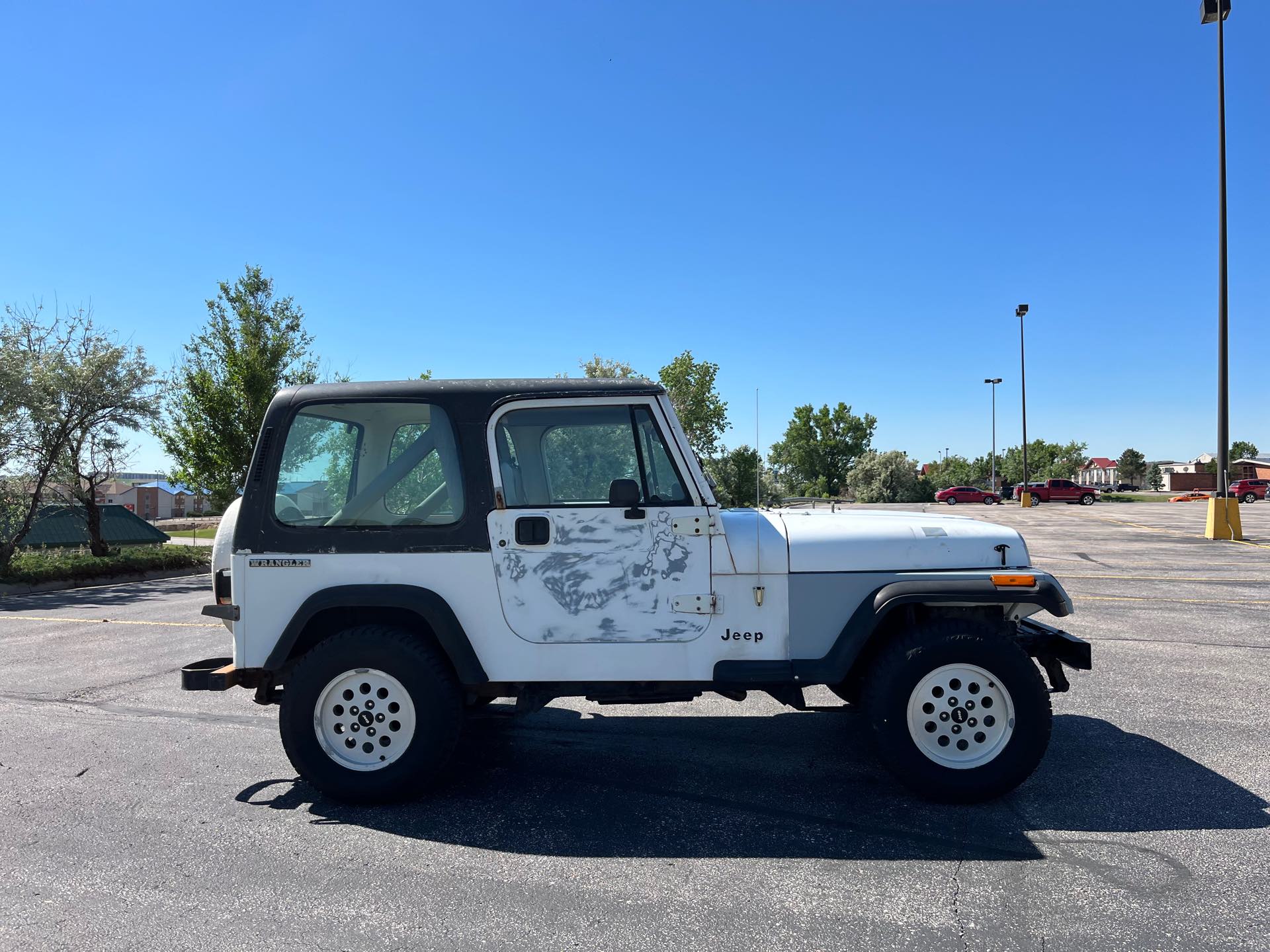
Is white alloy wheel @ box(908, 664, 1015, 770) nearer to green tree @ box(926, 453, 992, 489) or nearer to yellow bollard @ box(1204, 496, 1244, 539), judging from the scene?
yellow bollard @ box(1204, 496, 1244, 539)

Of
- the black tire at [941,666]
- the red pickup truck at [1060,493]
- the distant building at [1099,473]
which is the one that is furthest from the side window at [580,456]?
the distant building at [1099,473]

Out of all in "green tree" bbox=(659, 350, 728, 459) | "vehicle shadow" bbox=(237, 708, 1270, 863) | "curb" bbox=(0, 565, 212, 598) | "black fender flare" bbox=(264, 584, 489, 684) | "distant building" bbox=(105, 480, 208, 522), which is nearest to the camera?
"vehicle shadow" bbox=(237, 708, 1270, 863)

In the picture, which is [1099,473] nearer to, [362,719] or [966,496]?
[966,496]

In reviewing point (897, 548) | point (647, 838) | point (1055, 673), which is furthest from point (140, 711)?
point (1055, 673)

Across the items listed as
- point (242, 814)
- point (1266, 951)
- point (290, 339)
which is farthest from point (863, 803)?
point (290, 339)

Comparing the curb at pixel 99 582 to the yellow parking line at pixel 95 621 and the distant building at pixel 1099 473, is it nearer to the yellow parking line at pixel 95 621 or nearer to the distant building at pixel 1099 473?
the yellow parking line at pixel 95 621

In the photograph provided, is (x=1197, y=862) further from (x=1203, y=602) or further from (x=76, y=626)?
(x=76, y=626)

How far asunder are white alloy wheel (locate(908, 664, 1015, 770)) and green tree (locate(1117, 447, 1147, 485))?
15220cm

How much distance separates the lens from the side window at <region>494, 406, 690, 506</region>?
13.4ft

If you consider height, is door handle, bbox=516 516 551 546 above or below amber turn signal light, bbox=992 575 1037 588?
above

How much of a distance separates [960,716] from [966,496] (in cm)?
5806

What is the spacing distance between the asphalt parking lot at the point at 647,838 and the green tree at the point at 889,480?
6891 cm

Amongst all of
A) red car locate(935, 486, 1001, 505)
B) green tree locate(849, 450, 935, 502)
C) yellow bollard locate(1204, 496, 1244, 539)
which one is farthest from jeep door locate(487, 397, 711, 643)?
green tree locate(849, 450, 935, 502)

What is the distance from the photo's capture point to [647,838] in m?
3.65
